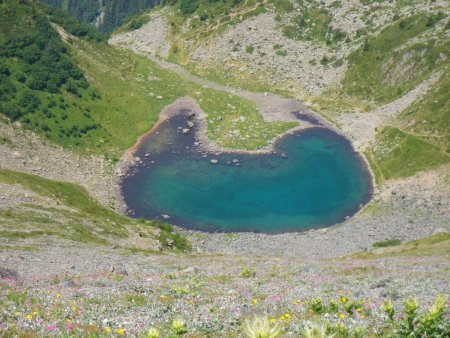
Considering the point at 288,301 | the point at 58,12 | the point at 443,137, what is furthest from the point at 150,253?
the point at 58,12

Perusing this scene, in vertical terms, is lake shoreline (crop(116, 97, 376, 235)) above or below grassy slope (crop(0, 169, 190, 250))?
above

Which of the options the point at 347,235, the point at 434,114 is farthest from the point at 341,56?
the point at 347,235

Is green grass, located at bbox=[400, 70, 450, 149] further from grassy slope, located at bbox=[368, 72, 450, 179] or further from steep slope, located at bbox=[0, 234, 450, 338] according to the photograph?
steep slope, located at bbox=[0, 234, 450, 338]

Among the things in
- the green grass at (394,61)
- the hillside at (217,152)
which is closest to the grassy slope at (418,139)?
the hillside at (217,152)

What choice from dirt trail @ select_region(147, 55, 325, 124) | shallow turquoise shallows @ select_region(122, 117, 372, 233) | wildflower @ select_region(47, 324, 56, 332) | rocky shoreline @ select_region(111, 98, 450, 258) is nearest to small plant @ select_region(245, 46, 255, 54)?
dirt trail @ select_region(147, 55, 325, 124)

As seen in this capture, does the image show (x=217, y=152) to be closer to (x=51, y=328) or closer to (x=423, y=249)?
(x=423, y=249)

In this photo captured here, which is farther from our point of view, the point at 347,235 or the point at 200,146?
the point at 200,146

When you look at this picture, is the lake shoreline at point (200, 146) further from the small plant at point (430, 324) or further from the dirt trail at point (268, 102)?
the small plant at point (430, 324)
